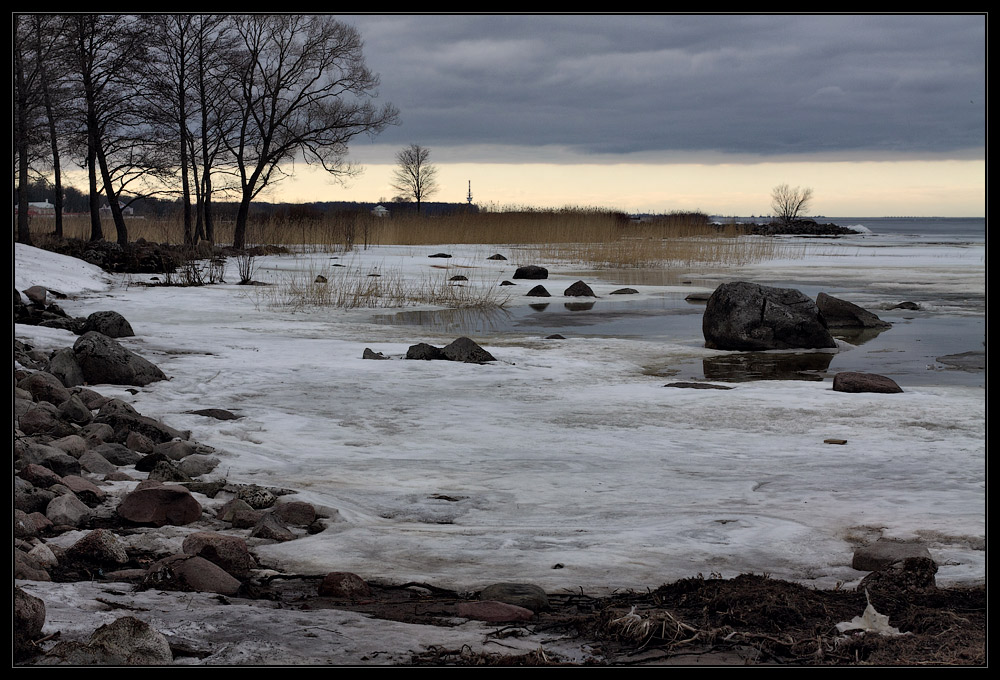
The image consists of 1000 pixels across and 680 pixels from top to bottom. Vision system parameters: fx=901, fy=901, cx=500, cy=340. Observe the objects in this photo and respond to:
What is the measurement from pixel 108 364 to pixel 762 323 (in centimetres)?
707

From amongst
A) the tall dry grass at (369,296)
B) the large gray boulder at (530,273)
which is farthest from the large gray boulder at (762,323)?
the large gray boulder at (530,273)

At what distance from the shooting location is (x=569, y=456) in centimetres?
554

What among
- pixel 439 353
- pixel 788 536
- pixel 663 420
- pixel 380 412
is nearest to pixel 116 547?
pixel 788 536

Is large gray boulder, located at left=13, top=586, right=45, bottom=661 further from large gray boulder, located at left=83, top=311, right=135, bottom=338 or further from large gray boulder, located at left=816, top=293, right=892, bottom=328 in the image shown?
large gray boulder, located at left=816, top=293, right=892, bottom=328

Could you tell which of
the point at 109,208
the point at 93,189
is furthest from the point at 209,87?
the point at 109,208

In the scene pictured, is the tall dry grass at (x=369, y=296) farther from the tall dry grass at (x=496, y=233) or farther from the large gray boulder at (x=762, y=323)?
the tall dry grass at (x=496, y=233)

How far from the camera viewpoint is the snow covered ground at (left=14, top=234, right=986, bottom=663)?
3.72 m

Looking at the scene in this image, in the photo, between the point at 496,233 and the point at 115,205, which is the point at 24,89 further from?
the point at 496,233

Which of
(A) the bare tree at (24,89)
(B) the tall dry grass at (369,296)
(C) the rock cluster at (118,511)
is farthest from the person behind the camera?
(B) the tall dry grass at (369,296)

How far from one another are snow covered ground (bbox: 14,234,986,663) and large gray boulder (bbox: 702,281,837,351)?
375 millimetres

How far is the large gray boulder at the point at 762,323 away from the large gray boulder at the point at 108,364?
20.5 ft

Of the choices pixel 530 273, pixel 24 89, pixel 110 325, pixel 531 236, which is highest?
pixel 24 89

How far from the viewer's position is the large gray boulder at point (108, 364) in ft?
23.6

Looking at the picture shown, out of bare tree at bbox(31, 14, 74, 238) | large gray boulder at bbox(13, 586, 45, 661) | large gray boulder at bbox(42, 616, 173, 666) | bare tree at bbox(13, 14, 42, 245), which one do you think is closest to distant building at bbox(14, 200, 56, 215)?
bare tree at bbox(31, 14, 74, 238)
